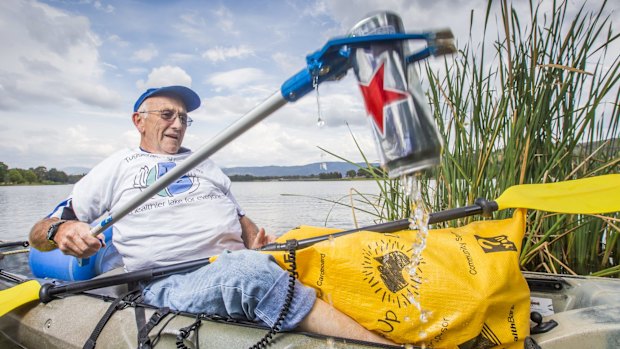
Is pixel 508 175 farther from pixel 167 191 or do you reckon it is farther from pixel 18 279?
pixel 18 279

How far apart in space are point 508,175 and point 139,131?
2429mm

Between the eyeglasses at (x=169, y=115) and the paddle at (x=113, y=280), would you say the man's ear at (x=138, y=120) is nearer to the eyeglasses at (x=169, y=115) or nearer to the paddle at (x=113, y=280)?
the eyeglasses at (x=169, y=115)

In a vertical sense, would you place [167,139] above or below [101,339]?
above

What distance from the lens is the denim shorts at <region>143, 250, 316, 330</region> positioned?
1407mm

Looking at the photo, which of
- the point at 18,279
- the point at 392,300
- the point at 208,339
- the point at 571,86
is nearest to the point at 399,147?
the point at 392,300

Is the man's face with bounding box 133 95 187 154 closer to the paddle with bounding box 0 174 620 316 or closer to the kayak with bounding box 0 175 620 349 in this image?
the paddle with bounding box 0 174 620 316

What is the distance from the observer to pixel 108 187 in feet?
7.63

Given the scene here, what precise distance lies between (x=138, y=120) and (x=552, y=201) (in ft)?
8.24

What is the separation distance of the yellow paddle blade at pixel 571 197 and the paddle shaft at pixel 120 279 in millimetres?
1427

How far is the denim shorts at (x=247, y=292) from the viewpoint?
1407 mm

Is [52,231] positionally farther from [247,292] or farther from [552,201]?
[552,201]

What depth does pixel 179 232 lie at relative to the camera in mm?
2127

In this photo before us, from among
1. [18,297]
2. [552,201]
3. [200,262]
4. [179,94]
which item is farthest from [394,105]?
[18,297]

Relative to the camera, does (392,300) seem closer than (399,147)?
No
